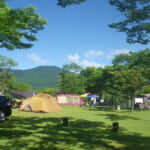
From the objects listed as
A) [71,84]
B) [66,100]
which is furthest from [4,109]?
[71,84]

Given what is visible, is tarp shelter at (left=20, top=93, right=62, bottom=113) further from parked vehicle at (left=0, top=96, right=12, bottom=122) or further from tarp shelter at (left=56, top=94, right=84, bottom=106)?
tarp shelter at (left=56, top=94, right=84, bottom=106)

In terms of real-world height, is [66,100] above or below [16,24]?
below

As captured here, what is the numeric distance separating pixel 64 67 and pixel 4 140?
5131 centimetres

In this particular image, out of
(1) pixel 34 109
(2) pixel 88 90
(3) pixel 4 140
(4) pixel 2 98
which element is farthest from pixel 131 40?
(2) pixel 88 90

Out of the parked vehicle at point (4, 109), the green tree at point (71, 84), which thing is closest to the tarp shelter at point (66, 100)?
the green tree at point (71, 84)

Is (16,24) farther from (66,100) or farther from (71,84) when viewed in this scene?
(71,84)

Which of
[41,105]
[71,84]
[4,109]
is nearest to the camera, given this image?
[4,109]

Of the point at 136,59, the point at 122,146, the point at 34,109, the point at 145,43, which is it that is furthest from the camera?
the point at 136,59

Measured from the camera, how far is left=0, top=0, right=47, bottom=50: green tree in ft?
39.4

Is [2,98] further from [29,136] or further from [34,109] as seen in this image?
[34,109]

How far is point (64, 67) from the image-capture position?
57906mm

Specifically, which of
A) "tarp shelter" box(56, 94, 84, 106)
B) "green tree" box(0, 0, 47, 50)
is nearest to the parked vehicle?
"green tree" box(0, 0, 47, 50)

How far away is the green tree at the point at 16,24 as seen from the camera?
1200 cm

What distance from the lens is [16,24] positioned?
41.8 ft
